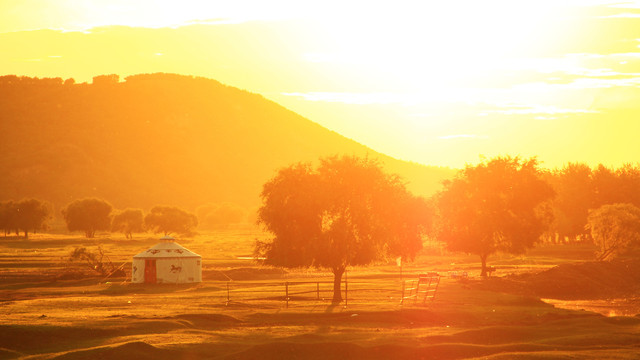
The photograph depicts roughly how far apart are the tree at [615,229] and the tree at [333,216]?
4153 centimetres

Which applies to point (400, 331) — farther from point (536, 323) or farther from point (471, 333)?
point (536, 323)

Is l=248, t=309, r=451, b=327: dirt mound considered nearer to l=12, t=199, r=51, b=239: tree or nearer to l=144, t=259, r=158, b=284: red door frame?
l=144, t=259, r=158, b=284: red door frame

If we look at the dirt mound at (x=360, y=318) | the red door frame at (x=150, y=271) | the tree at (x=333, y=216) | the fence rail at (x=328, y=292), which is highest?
the tree at (x=333, y=216)

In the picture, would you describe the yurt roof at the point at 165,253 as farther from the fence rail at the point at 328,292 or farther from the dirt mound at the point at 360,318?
the dirt mound at the point at 360,318

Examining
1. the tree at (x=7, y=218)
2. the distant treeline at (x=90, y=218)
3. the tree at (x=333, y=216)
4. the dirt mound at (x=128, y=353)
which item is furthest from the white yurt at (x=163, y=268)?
the tree at (x=7, y=218)

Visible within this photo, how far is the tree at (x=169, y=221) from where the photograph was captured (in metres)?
156

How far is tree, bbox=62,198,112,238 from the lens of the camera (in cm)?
15625

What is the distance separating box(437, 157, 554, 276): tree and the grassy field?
27.9 ft

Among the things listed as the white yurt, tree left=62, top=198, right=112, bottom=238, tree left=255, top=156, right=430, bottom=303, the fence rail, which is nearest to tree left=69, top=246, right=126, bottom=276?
the white yurt

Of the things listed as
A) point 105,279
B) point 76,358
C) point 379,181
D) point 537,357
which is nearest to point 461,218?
point 379,181

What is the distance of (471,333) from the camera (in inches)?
1631

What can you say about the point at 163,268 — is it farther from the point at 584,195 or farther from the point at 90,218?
the point at 90,218

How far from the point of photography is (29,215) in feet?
498

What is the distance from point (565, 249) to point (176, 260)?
64088mm
